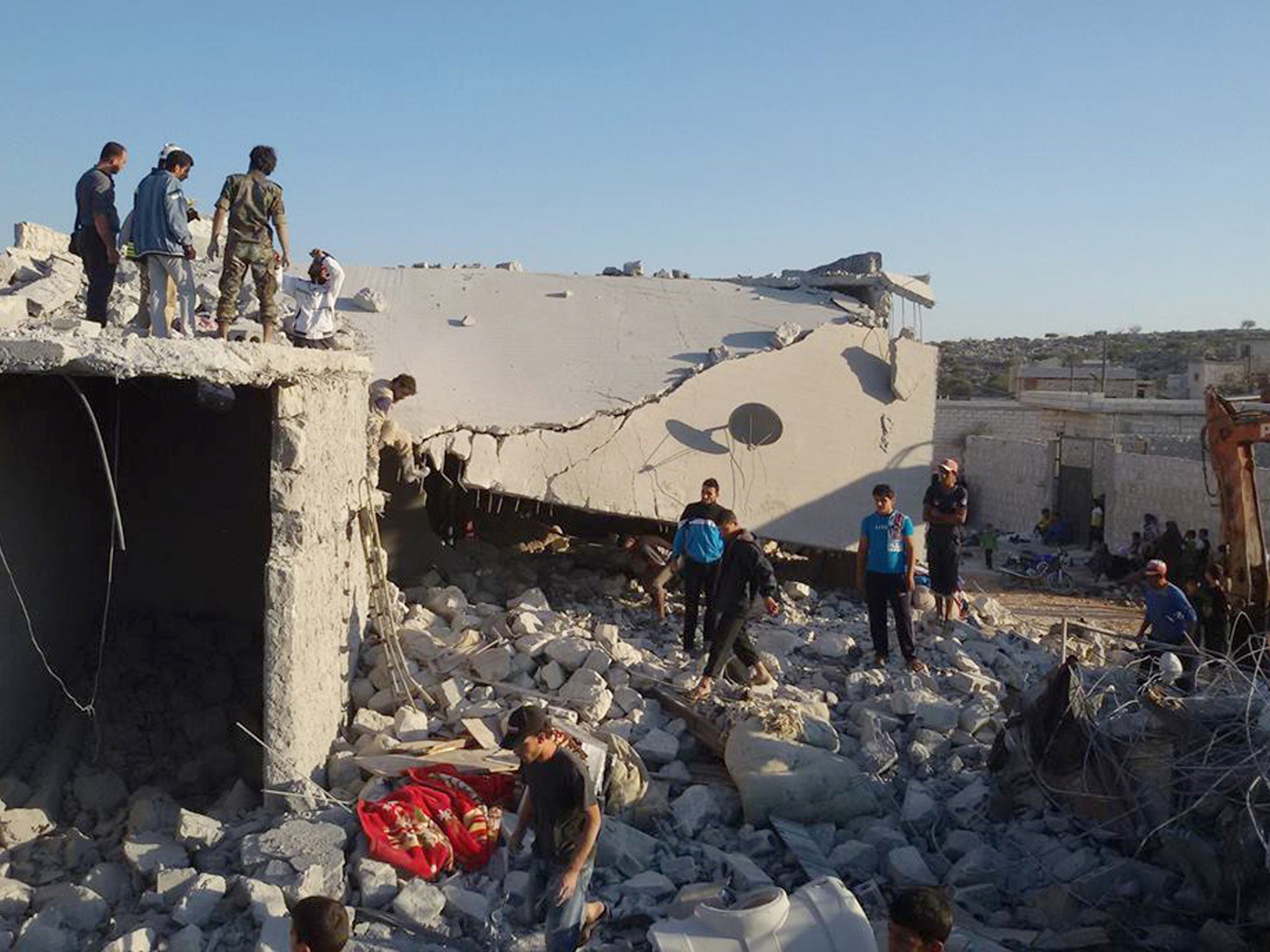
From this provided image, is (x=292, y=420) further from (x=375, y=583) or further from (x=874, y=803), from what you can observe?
(x=874, y=803)

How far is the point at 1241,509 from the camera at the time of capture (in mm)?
8500

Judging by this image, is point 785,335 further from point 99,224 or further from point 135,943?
point 135,943

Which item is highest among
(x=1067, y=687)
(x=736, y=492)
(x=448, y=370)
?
(x=448, y=370)

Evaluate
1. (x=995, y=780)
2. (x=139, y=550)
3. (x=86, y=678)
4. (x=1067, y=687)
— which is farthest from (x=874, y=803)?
(x=139, y=550)

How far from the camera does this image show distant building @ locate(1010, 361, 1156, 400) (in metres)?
A: 32.9

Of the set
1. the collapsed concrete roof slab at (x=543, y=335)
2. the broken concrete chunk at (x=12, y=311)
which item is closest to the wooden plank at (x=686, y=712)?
the collapsed concrete roof slab at (x=543, y=335)

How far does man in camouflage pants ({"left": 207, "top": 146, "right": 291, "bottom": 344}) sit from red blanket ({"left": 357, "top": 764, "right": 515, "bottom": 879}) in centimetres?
280

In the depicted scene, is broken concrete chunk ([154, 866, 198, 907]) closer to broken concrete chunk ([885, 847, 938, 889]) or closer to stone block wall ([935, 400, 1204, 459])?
broken concrete chunk ([885, 847, 938, 889])

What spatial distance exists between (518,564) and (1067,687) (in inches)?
180

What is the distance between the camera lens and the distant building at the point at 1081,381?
3292 cm

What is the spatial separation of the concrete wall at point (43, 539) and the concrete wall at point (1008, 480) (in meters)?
16.3

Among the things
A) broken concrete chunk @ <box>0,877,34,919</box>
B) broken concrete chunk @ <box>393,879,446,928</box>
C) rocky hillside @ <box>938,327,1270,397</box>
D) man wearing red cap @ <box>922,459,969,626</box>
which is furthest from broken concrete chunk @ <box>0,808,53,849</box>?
rocky hillside @ <box>938,327,1270,397</box>

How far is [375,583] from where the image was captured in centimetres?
719

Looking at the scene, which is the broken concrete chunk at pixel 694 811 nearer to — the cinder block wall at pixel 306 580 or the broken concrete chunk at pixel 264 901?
the cinder block wall at pixel 306 580
